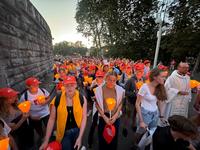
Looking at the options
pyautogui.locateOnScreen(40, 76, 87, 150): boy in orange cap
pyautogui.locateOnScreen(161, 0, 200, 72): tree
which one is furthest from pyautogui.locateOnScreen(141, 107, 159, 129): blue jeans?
pyautogui.locateOnScreen(161, 0, 200, 72): tree

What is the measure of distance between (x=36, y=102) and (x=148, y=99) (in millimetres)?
2148

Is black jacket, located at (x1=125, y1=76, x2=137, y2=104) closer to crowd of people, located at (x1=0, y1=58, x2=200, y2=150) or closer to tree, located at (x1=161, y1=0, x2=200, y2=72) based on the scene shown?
crowd of people, located at (x1=0, y1=58, x2=200, y2=150)

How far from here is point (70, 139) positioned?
8.68 ft

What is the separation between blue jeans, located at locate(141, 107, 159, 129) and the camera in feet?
11.6

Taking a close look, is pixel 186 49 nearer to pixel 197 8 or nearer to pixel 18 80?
pixel 197 8

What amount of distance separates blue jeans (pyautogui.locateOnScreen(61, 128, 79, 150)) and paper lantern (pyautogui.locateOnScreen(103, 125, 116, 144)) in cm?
67

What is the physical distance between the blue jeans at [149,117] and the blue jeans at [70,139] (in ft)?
4.73

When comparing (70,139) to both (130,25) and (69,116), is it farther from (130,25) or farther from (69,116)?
(130,25)

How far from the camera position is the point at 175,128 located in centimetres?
220

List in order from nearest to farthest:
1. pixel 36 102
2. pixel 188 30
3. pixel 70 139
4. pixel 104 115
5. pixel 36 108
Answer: pixel 70 139 → pixel 104 115 → pixel 36 102 → pixel 36 108 → pixel 188 30

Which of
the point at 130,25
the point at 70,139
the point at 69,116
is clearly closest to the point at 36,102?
the point at 69,116

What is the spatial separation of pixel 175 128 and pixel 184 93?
8.03 ft

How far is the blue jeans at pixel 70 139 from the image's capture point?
8.43ft

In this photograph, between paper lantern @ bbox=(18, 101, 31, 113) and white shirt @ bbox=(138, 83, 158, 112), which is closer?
paper lantern @ bbox=(18, 101, 31, 113)
